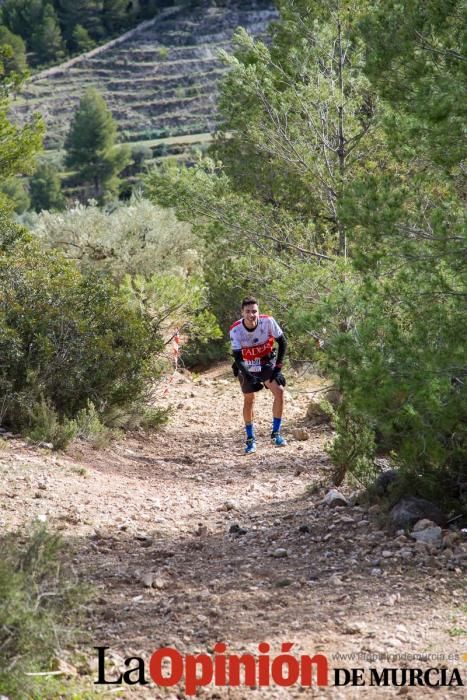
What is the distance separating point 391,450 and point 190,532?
1.73 meters

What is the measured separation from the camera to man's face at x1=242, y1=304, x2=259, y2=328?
889 centimetres

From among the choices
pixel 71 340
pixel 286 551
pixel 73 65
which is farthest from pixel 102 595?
pixel 73 65

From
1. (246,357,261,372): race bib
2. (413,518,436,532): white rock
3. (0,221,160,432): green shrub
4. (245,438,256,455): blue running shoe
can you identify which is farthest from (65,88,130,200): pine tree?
(413,518,436,532): white rock

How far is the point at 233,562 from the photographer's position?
559 centimetres

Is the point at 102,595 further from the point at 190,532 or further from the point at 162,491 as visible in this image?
the point at 162,491

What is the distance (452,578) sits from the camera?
16.2 ft

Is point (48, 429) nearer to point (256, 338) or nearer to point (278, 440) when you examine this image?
point (256, 338)

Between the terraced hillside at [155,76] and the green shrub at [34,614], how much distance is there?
69695 millimetres

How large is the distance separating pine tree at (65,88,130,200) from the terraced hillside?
23.1 ft

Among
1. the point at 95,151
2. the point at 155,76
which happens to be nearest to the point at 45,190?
the point at 95,151

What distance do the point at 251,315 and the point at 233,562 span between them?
3.76 metres

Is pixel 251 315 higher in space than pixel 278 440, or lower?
higher

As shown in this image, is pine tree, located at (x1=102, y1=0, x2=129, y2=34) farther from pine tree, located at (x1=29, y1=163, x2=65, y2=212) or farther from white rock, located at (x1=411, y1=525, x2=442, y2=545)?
white rock, located at (x1=411, y1=525, x2=442, y2=545)

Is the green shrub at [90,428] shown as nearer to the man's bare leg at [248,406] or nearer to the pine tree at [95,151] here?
the man's bare leg at [248,406]
